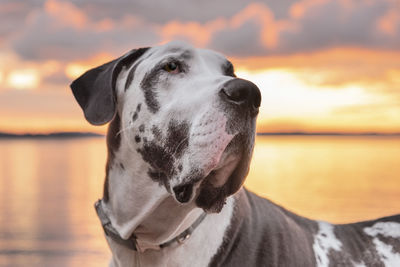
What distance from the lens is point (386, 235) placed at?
4.99 m

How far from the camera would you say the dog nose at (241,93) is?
132 inches

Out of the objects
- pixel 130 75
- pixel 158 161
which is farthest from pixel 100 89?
pixel 158 161

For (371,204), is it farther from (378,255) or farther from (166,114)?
(166,114)

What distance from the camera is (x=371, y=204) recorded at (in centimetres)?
1923

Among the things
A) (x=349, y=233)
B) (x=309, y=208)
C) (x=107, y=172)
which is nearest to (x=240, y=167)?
(x=107, y=172)

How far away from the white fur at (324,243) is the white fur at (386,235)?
1.24ft

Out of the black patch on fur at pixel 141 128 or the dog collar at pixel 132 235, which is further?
the dog collar at pixel 132 235

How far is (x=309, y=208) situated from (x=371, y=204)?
8.12ft

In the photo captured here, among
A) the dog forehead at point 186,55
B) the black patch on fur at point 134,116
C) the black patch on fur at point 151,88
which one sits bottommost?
the black patch on fur at point 134,116

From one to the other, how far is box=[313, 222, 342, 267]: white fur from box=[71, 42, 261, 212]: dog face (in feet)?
3.73

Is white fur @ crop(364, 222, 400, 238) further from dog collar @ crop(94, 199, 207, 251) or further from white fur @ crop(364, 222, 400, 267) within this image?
dog collar @ crop(94, 199, 207, 251)

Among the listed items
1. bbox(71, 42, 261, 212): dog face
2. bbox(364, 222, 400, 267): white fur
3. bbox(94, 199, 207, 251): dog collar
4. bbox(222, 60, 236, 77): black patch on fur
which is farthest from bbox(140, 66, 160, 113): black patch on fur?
bbox(364, 222, 400, 267): white fur

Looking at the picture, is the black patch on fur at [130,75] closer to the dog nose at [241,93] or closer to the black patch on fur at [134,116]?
the black patch on fur at [134,116]

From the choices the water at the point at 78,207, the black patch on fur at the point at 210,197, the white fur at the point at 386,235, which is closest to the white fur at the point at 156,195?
the black patch on fur at the point at 210,197
